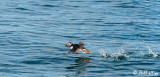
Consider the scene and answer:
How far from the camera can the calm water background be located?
15164 millimetres

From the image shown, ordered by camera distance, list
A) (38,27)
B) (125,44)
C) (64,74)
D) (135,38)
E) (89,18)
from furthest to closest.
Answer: (89,18), (38,27), (135,38), (125,44), (64,74)

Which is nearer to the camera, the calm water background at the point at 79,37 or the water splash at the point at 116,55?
the calm water background at the point at 79,37

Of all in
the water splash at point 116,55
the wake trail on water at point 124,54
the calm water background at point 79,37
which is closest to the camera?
the calm water background at point 79,37

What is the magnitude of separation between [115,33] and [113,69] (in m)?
8.98

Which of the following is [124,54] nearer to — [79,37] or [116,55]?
[116,55]

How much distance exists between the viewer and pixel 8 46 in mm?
19438

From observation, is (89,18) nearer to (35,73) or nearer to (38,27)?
(38,27)

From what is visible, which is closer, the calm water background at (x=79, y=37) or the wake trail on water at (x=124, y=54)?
the calm water background at (x=79, y=37)

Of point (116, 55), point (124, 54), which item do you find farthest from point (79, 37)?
point (116, 55)

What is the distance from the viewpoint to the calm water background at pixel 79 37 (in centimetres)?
1516

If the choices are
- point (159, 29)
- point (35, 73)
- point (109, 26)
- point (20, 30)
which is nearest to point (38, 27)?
point (20, 30)

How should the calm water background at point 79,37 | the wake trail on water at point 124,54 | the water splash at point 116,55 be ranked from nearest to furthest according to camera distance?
the calm water background at point 79,37 < the water splash at point 116,55 < the wake trail on water at point 124,54

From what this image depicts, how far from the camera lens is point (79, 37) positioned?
22453mm

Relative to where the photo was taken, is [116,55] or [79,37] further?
[79,37]
